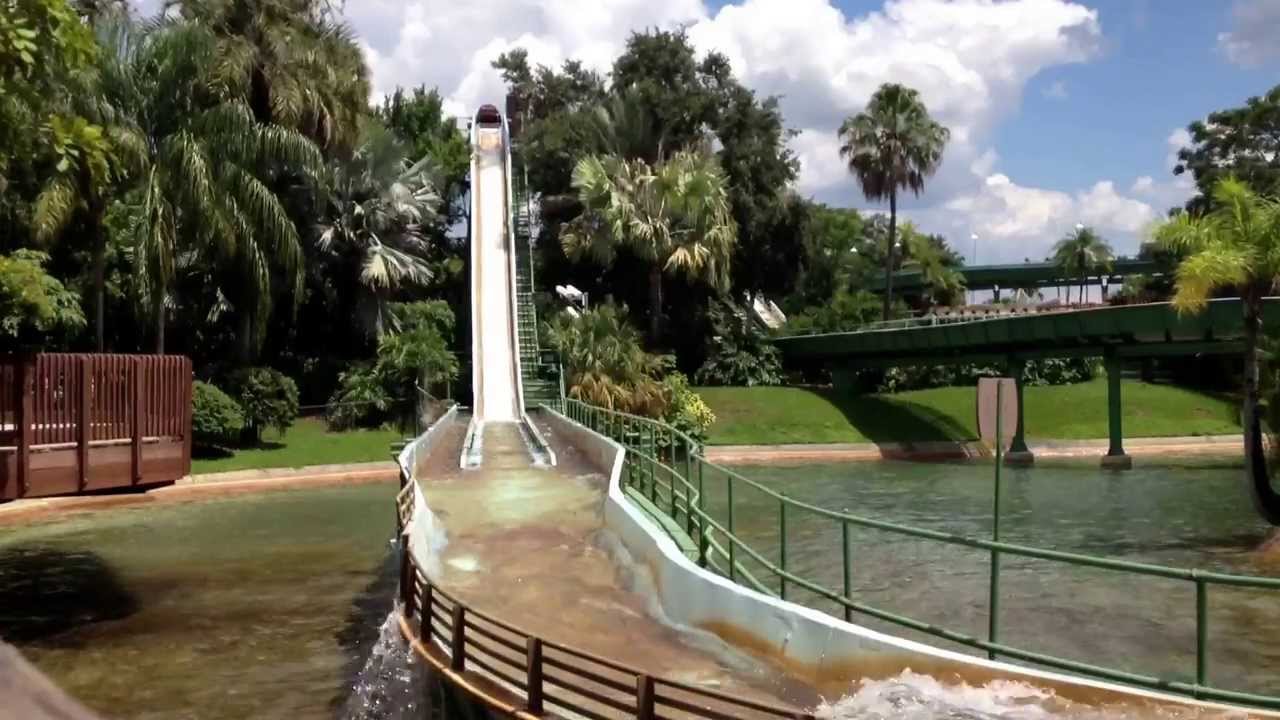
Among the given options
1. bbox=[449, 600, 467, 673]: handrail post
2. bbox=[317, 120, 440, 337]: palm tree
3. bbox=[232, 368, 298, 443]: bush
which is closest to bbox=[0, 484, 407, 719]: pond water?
bbox=[449, 600, 467, 673]: handrail post

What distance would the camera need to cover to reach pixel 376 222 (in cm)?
4272

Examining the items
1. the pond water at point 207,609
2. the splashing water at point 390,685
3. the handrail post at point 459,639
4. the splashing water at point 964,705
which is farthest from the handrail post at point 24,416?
the splashing water at point 964,705

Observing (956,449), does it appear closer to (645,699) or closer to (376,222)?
(376,222)

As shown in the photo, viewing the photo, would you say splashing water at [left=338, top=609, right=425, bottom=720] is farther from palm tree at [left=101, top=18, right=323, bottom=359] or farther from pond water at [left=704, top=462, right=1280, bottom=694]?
palm tree at [left=101, top=18, right=323, bottom=359]

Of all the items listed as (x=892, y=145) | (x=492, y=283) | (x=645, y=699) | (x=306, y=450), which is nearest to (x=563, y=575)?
(x=645, y=699)

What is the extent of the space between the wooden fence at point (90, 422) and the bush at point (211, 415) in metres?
16.2

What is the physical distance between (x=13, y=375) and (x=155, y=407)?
2508 mm

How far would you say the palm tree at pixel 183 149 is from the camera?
2770 centimetres

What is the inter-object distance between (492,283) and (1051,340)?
19829 mm

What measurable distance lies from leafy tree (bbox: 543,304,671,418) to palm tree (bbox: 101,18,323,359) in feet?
33.1

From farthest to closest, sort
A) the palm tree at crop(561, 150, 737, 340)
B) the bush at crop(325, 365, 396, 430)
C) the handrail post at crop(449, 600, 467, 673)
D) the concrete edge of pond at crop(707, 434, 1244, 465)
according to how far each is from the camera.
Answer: the palm tree at crop(561, 150, 737, 340) < the concrete edge of pond at crop(707, 434, 1244, 465) < the bush at crop(325, 365, 396, 430) < the handrail post at crop(449, 600, 467, 673)

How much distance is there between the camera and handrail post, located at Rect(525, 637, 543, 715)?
7434mm

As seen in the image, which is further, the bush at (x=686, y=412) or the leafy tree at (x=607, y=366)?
the bush at (x=686, y=412)

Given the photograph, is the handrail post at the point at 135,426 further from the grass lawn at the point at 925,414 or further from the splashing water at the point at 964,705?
the grass lawn at the point at 925,414
